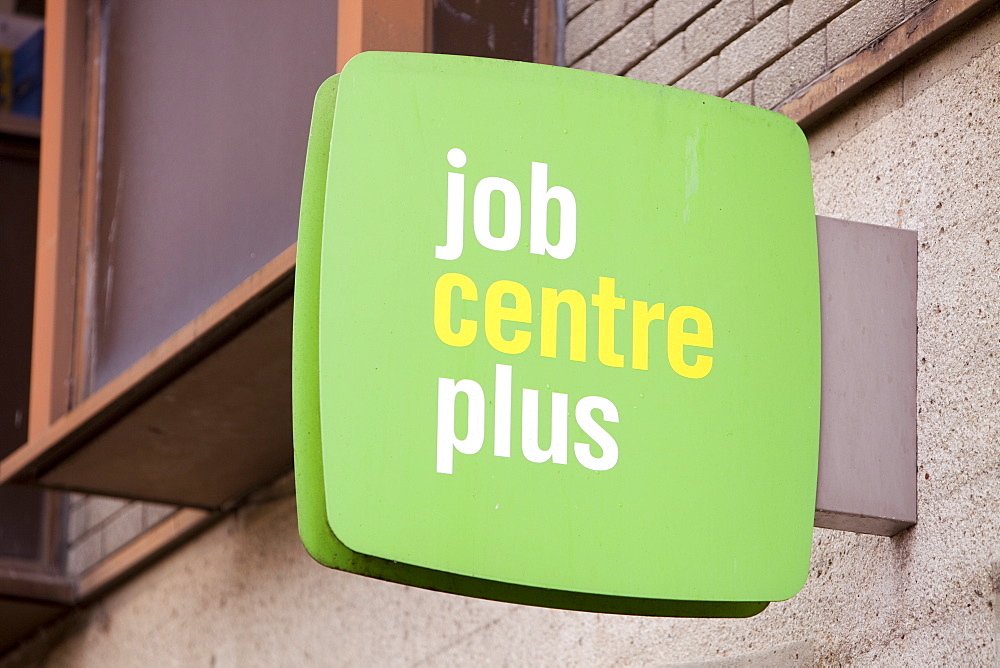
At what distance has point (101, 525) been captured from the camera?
6930mm

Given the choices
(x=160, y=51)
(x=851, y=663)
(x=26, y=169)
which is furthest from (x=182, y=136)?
(x=851, y=663)

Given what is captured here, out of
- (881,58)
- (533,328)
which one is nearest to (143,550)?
(881,58)

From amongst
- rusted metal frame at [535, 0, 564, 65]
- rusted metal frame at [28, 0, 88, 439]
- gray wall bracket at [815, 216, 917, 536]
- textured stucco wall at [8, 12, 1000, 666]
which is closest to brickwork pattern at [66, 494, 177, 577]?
rusted metal frame at [28, 0, 88, 439]

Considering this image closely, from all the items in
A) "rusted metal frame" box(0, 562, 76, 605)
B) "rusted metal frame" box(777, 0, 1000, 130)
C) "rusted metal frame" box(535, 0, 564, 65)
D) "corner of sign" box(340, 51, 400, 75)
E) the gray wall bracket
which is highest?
"rusted metal frame" box(535, 0, 564, 65)

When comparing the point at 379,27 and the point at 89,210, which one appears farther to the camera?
the point at 89,210

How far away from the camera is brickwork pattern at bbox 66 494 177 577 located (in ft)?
21.7

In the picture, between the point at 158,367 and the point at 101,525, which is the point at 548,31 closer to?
the point at 158,367

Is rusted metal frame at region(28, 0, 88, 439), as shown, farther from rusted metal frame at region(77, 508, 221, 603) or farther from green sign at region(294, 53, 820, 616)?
green sign at region(294, 53, 820, 616)

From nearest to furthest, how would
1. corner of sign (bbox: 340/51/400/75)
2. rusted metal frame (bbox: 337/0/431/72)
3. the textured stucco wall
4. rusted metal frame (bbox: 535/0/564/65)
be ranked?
corner of sign (bbox: 340/51/400/75) → the textured stucco wall → rusted metal frame (bbox: 337/0/431/72) → rusted metal frame (bbox: 535/0/564/65)

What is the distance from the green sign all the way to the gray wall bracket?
119 mm

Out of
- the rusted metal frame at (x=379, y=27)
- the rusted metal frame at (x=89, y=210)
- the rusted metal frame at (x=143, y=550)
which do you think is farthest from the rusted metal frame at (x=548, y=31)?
the rusted metal frame at (x=143, y=550)

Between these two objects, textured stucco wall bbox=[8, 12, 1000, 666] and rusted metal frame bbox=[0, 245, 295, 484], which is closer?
textured stucco wall bbox=[8, 12, 1000, 666]

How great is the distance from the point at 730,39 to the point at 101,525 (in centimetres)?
402

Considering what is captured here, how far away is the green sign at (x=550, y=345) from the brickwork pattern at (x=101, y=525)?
410cm
